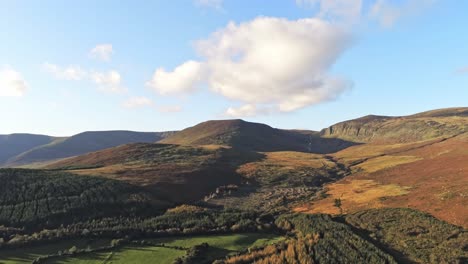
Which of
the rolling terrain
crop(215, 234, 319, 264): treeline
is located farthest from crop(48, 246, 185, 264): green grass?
crop(215, 234, 319, 264): treeline

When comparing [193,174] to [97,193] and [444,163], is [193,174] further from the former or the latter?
[444,163]

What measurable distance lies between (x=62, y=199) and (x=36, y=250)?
19.4 metres

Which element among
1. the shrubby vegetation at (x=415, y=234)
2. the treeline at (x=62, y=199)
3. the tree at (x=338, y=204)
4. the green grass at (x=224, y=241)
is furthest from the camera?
the tree at (x=338, y=204)

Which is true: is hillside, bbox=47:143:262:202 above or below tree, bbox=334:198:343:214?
above

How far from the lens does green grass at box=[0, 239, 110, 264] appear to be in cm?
4259

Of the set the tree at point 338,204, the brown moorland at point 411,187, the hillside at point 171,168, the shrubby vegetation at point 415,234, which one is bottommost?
the shrubby vegetation at point 415,234

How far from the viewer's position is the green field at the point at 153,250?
136 feet

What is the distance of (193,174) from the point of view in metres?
97.1

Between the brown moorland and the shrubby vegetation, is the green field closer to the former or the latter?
the shrubby vegetation

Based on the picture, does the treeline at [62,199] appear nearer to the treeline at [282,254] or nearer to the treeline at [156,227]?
the treeline at [156,227]

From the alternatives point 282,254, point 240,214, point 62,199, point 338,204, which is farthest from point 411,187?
point 62,199

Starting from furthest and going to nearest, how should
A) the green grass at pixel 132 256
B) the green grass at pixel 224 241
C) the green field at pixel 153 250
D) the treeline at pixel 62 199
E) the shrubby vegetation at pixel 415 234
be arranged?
the treeline at pixel 62 199 → the green grass at pixel 224 241 → the green field at pixel 153 250 → the green grass at pixel 132 256 → the shrubby vegetation at pixel 415 234

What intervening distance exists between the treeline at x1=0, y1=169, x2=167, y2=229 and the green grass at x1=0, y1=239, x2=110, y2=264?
9266 mm

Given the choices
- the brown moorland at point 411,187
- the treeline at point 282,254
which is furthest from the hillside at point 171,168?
the treeline at point 282,254
